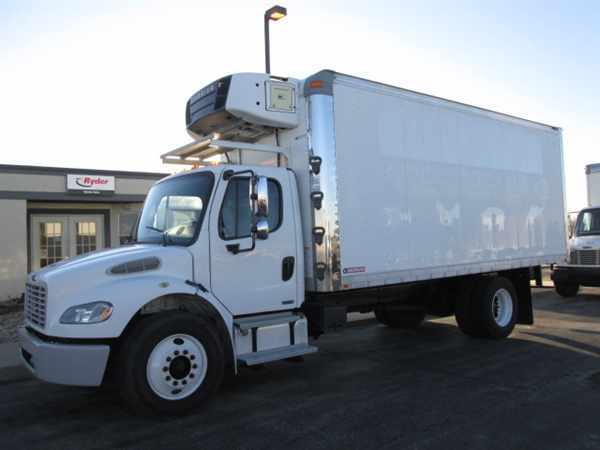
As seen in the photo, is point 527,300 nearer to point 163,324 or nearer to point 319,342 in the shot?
point 319,342

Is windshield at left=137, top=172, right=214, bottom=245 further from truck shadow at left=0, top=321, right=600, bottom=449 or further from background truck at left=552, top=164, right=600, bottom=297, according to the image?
background truck at left=552, top=164, right=600, bottom=297

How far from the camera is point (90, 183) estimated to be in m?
16.2

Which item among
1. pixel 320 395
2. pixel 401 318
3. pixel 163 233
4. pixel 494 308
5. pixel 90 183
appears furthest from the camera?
pixel 90 183

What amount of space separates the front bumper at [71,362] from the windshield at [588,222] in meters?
13.6

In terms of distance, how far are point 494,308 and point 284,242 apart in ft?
15.0

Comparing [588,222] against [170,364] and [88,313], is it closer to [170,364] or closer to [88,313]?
[170,364]

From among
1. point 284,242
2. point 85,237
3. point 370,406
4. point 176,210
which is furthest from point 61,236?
point 370,406

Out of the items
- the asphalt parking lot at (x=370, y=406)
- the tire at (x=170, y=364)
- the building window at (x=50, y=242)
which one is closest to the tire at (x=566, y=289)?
the asphalt parking lot at (x=370, y=406)

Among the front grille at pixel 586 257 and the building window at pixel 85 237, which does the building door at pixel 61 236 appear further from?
the front grille at pixel 586 257

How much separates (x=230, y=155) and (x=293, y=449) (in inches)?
168

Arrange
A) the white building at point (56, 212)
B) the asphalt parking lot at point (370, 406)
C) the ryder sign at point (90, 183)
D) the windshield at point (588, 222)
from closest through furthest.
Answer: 1. the asphalt parking lot at point (370, 406)
2. the windshield at point (588, 222)
3. the white building at point (56, 212)
4. the ryder sign at point (90, 183)

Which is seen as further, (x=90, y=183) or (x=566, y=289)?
(x=90, y=183)

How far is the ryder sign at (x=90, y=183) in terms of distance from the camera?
16.0m

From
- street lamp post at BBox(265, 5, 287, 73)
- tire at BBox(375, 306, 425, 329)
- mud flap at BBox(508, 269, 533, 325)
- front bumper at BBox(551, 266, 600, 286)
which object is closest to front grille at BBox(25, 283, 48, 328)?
tire at BBox(375, 306, 425, 329)
